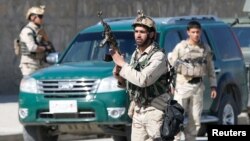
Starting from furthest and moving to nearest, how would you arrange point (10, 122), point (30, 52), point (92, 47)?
point (10, 122) → point (30, 52) → point (92, 47)

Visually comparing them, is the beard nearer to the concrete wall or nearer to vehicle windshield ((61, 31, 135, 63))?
vehicle windshield ((61, 31, 135, 63))

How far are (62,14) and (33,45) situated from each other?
7.30m

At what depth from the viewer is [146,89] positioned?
29.1 ft

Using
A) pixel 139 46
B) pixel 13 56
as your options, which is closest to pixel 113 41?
pixel 139 46

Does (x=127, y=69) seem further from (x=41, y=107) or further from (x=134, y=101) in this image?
A: (x=41, y=107)

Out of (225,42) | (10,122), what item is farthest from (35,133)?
(225,42)

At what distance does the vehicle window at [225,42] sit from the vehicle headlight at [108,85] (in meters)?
2.75

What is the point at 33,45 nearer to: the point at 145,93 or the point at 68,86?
the point at 68,86

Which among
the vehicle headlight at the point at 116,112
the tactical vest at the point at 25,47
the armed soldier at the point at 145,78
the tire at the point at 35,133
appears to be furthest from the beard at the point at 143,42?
the tactical vest at the point at 25,47

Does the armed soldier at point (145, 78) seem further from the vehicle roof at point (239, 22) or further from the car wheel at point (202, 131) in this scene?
the vehicle roof at point (239, 22)

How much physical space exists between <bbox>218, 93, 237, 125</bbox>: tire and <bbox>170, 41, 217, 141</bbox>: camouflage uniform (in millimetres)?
1133

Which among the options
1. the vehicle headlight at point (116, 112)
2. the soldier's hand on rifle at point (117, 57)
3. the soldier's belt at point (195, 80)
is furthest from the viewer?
the soldier's belt at point (195, 80)

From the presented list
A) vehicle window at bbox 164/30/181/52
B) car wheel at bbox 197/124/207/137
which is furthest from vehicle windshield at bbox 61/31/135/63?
car wheel at bbox 197/124/207/137

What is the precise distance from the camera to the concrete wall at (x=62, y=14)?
2127 centimetres
